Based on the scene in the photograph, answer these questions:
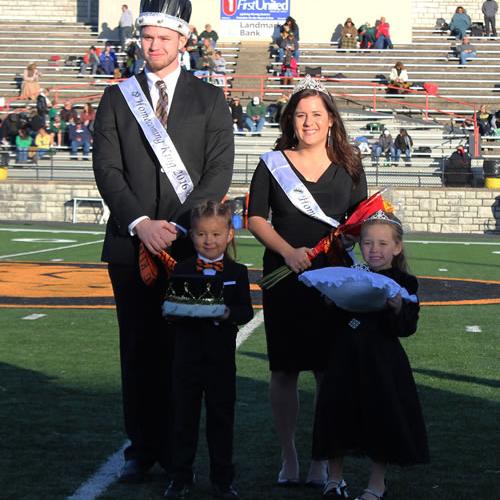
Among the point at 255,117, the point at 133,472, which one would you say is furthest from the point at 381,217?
the point at 255,117

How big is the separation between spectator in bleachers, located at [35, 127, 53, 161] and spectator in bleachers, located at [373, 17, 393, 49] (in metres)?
12.2

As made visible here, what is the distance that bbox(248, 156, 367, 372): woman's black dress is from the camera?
5.38 metres

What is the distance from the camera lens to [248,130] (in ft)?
111

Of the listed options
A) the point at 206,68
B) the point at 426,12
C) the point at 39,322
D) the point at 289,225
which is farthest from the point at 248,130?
the point at 289,225

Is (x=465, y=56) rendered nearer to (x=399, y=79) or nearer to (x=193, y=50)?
(x=399, y=79)

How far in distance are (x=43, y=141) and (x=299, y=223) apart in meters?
27.7

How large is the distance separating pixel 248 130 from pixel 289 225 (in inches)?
1125

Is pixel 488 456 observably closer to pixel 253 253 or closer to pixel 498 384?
pixel 498 384

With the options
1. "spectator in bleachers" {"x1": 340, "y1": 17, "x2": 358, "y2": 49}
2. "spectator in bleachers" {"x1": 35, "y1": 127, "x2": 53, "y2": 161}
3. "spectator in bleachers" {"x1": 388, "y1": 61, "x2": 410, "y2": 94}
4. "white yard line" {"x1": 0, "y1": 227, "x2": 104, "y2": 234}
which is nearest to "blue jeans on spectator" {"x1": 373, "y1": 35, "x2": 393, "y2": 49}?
"spectator in bleachers" {"x1": 340, "y1": 17, "x2": 358, "y2": 49}

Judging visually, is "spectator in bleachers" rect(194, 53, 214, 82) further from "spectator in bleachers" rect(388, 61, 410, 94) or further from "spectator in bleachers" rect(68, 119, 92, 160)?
"spectator in bleachers" rect(388, 61, 410, 94)

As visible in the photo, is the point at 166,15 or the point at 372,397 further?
the point at 166,15

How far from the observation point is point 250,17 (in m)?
41.1

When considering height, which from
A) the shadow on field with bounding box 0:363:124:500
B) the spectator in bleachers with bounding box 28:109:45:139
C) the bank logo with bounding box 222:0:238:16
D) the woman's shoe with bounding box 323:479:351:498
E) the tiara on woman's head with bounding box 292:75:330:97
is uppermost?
the bank logo with bounding box 222:0:238:16

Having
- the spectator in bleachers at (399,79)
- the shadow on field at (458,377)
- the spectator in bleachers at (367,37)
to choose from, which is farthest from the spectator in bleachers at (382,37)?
the shadow on field at (458,377)
